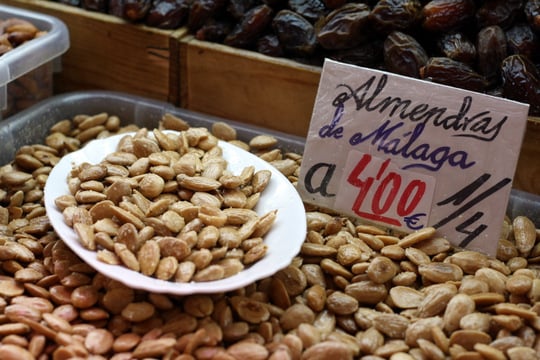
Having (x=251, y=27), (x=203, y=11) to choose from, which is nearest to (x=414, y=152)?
(x=251, y=27)

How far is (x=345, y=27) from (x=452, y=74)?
0.90 ft

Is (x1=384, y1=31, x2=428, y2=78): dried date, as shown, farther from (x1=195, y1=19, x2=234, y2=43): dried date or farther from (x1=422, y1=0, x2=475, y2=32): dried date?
(x1=195, y1=19, x2=234, y2=43): dried date

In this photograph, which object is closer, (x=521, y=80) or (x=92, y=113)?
(x=521, y=80)

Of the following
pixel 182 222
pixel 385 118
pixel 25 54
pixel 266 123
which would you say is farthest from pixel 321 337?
pixel 25 54

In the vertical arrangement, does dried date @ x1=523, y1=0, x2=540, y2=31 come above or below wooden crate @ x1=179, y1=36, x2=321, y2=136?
above

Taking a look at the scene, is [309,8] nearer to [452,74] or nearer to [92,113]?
[452,74]

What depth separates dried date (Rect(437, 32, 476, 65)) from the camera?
155 centimetres

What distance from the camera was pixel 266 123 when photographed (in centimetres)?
183

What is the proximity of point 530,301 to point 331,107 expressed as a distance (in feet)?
1.75

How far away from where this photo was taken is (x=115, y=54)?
1.95 metres

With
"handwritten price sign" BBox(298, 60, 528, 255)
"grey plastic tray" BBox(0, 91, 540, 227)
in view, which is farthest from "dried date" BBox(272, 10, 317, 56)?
"handwritten price sign" BBox(298, 60, 528, 255)

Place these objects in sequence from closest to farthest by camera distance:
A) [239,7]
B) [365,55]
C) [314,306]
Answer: [314,306], [365,55], [239,7]

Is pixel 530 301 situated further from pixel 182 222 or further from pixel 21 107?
pixel 21 107

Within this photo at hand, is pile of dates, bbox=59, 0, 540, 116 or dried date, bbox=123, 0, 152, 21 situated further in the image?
dried date, bbox=123, 0, 152, 21
